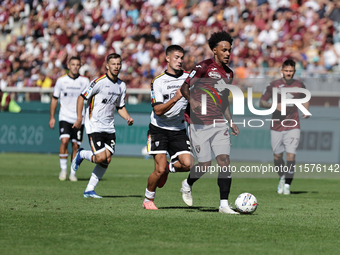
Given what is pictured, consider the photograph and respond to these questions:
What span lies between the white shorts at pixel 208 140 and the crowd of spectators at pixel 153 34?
11157 mm

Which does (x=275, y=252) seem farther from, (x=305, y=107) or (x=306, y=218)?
(x=305, y=107)

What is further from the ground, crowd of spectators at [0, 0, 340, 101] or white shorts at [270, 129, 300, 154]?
crowd of spectators at [0, 0, 340, 101]

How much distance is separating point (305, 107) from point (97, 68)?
13221 millimetres

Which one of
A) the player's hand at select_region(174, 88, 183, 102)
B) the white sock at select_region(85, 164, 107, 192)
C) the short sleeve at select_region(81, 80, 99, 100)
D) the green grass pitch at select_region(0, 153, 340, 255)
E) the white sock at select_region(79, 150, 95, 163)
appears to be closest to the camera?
the green grass pitch at select_region(0, 153, 340, 255)

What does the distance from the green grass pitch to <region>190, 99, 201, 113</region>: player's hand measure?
4.58 ft

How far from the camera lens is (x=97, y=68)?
77.8 ft

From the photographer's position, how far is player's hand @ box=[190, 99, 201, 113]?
26.0ft

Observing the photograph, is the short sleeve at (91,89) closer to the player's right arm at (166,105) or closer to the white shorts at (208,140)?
the player's right arm at (166,105)

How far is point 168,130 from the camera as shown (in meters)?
8.38

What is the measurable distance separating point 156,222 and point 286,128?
17.9 ft

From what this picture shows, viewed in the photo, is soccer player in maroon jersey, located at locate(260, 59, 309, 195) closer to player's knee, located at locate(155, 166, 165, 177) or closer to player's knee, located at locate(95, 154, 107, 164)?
player's knee, located at locate(95, 154, 107, 164)

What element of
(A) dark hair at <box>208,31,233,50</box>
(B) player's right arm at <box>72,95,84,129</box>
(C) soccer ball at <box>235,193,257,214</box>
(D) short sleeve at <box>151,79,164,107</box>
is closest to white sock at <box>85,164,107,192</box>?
(B) player's right arm at <box>72,95,84,129</box>

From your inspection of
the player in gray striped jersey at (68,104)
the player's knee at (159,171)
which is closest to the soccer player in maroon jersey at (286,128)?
the player's knee at (159,171)

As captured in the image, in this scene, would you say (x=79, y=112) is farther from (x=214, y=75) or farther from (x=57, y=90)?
(x=214, y=75)
